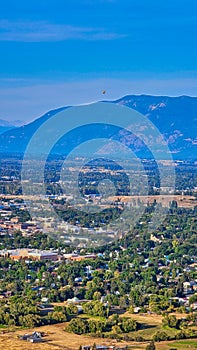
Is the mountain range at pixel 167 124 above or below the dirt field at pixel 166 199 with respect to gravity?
above

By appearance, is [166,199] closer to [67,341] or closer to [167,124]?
[67,341]

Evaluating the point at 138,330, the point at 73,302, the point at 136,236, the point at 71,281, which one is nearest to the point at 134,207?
the point at 136,236

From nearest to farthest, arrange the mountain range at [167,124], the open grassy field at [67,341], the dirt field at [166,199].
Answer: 1. the open grassy field at [67,341]
2. the dirt field at [166,199]
3. the mountain range at [167,124]

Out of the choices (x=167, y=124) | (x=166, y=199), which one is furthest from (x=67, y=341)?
(x=167, y=124)

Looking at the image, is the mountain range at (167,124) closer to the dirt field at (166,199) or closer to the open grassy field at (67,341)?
the dirt field at (166,199)

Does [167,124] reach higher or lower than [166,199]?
higher

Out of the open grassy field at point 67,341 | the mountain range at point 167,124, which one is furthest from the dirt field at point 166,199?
the mountain range at point 167,124

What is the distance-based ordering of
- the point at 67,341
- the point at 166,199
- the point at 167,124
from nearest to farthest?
the point at 67,341 < the point at 166,199 < the point at 167,124

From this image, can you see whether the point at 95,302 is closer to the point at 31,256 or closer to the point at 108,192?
the point at 31,256
